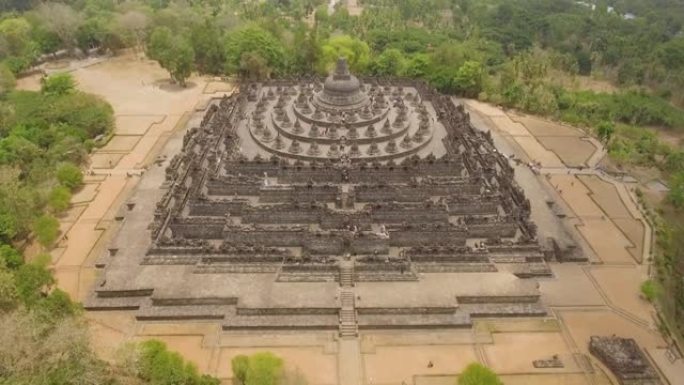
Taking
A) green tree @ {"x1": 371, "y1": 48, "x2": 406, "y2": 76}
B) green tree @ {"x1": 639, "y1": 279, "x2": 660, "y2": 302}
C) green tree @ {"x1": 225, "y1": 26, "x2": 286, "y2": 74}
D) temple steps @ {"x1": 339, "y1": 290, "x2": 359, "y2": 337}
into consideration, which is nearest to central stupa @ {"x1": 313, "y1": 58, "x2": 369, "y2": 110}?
green tree @ {"x1": 371, "y1": 48, "x2": 406, "y2": 76}

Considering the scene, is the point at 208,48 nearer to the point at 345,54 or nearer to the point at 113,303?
the point at 345,54

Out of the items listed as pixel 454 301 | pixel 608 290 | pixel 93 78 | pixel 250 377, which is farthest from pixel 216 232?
pixel 93 78

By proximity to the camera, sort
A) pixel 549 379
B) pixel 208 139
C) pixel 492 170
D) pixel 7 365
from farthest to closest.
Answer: pixel 208 139, pixel 492 170, pixel 549 379, pixel 7 365

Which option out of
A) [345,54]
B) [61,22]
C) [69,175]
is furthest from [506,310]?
[61,22]

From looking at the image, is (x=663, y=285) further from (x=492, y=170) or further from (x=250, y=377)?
(x=250, y=377)

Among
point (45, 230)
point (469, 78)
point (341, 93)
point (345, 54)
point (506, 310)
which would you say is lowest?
point (506, 310)
